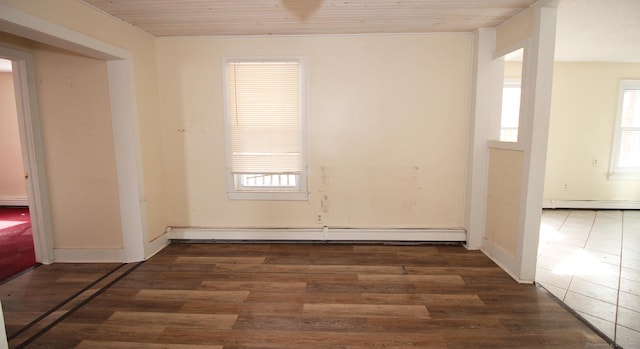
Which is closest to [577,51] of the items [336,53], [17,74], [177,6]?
[336,53]

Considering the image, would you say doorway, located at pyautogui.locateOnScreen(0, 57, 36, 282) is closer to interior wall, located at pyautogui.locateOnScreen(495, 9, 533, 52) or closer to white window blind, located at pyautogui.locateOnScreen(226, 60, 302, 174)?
white window blind, located at pyautogui.locateOnScreen(226, 60, 302, 174)

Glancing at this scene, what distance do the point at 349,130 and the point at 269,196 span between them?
4.39ft

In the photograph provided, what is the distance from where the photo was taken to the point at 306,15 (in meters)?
2.96

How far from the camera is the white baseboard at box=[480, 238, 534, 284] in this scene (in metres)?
2.88

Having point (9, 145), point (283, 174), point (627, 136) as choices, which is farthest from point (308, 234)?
point (9, 145)

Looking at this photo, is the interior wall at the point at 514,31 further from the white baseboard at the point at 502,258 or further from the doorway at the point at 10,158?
the doorway at the point at 10,158

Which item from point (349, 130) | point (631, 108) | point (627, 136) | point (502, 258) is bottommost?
point (502, 258)

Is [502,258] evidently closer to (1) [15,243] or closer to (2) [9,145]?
(1) [15,243]

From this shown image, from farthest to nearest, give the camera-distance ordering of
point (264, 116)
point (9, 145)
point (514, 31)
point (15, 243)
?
1. point (9, 145)
2. point (15, 243)
3. point (264, 116)
4. point (514, 31)

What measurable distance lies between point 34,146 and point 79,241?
1.11m

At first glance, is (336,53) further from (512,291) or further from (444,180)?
(512,291)

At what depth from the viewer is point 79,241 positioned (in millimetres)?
3312

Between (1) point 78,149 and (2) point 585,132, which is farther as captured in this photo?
(2) point 585,132

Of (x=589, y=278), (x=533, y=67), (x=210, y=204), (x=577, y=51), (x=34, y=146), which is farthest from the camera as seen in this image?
(x=577, y=51)
